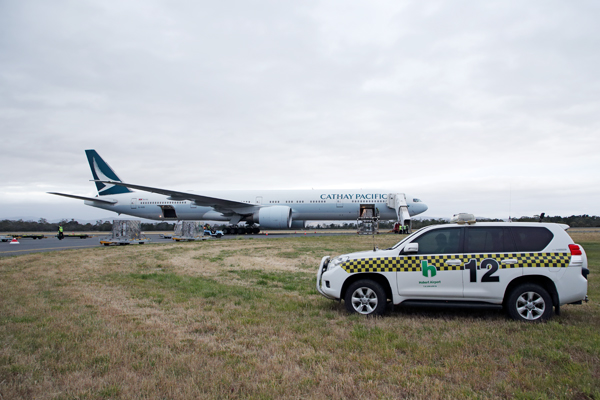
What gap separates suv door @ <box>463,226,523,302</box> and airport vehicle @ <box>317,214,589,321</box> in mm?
13

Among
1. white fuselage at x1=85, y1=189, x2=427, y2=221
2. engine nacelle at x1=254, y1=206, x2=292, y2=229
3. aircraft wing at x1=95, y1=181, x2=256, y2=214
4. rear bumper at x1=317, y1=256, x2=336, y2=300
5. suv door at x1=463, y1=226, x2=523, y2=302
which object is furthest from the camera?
white fuselage at x1=85, y1=189, x2=427, y2=221

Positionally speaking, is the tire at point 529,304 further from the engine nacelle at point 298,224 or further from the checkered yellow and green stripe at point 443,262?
the engine nacelle at point 298,224

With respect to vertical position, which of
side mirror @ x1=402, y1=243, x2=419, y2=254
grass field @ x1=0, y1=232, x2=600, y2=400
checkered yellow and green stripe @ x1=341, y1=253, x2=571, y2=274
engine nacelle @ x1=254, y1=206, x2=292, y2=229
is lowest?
grass field @ x1=0, y1=232, x2=600, y2=400

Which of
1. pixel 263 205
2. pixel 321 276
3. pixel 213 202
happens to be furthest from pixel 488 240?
pixel 263 205

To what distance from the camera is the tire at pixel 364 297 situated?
5973 millimetres

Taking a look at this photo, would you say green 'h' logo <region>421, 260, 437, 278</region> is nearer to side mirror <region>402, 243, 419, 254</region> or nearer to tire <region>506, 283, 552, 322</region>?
side mirror <region>402, 243, 419, 254</region>

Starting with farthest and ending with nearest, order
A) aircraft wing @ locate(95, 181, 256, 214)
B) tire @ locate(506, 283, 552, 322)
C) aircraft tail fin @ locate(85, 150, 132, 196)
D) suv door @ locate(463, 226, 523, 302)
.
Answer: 1. aircraft tail fin @ locate(85, 150, 132, 196)
2. aircraft wing @ locate(95, 181, 256, 214)
3. suv door @ locate(463, 226, 523, 302)
4. tire @ locate(506, 283, 552, 322)

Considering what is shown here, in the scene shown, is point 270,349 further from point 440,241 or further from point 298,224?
point 298,224

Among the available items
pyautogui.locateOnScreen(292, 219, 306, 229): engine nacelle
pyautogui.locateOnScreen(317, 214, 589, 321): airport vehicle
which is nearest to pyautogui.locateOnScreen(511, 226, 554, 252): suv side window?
pyautogui.locateOnScreen(317, 214, 589, 321): airport vehicle

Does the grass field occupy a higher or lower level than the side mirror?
lower

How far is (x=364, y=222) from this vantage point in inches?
1265

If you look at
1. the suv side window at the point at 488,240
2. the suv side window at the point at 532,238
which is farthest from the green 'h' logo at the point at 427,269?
the suv side window at the point at 532,238

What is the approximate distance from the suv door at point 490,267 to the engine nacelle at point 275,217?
26192mm

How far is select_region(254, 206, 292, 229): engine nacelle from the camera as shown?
3180cm
